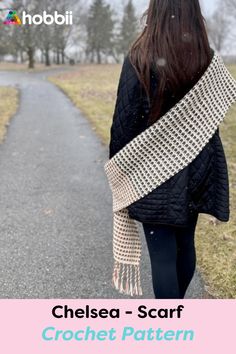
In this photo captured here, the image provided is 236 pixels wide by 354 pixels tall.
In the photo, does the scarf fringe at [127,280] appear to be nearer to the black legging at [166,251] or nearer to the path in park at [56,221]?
the path in park at [56,221]

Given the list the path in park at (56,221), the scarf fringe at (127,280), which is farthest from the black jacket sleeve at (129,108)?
the path in park at (56,221)

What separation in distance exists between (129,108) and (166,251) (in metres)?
0.71

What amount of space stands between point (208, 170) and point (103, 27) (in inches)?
1852

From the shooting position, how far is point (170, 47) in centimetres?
174

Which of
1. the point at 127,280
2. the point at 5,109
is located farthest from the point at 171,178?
the point at 5,109

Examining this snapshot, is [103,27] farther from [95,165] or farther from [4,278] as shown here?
[4,278]

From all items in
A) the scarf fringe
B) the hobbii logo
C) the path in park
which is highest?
the hobbii logo

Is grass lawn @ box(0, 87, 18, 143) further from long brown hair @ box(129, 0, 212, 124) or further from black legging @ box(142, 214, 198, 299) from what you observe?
long brown hair @ box(129, 0, 212, 124)

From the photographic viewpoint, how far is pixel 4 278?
2.98 metres

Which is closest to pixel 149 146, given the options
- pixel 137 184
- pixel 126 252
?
pixel 137 184

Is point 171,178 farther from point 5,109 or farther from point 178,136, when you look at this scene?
point 5,109

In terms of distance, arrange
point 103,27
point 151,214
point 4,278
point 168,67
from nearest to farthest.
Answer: point 168,67 → point 151,214 → point 4,278 → point 103,27

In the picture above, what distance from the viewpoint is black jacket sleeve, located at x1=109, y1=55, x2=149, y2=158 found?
5.97 ft

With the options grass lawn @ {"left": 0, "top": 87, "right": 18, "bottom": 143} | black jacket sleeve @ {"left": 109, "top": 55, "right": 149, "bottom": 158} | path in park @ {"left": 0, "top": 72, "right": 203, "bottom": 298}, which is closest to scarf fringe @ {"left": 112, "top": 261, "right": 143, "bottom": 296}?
path in park @ {"left": 0, "top": 72, "right": 203, "bottom": 298}
